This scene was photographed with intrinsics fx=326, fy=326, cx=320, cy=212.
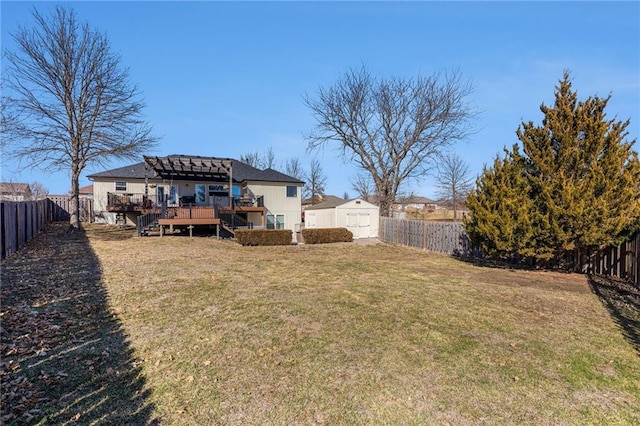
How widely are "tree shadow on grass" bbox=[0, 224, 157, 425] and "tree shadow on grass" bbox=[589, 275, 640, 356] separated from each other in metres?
5.87

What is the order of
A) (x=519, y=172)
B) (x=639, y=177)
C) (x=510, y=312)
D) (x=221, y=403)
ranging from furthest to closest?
1. (x=519, y=172)
2. (x=639, y=177)
3. (x=510, y=312)
4. (x=221, y=403)

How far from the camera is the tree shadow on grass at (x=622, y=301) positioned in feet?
15.8

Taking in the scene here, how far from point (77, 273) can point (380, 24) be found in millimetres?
13070

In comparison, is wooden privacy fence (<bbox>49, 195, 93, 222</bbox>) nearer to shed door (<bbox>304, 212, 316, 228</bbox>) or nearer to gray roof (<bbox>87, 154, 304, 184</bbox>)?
gray roof (<bbox>87, 154, 304, 184</bbox>)

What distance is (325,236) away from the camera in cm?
1975

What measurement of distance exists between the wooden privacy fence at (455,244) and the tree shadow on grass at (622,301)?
37cm

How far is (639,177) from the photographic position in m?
8.80

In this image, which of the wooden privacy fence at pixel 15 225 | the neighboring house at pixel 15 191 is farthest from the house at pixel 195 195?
the neighboring house at pixel 15 191

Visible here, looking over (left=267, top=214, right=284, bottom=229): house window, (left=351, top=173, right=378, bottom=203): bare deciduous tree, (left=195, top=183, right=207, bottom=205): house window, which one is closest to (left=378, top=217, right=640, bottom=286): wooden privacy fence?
(left=267, top=214, right=284, bottom=229): house window

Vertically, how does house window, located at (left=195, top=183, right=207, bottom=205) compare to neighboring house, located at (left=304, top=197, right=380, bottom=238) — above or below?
above

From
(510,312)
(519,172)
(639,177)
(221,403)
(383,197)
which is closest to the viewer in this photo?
(221,403)

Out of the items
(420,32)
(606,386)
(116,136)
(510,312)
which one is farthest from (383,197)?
(606,386)

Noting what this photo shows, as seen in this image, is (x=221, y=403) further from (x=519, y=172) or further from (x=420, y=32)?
(x=420, y=32)

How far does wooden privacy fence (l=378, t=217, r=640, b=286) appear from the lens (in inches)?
329
